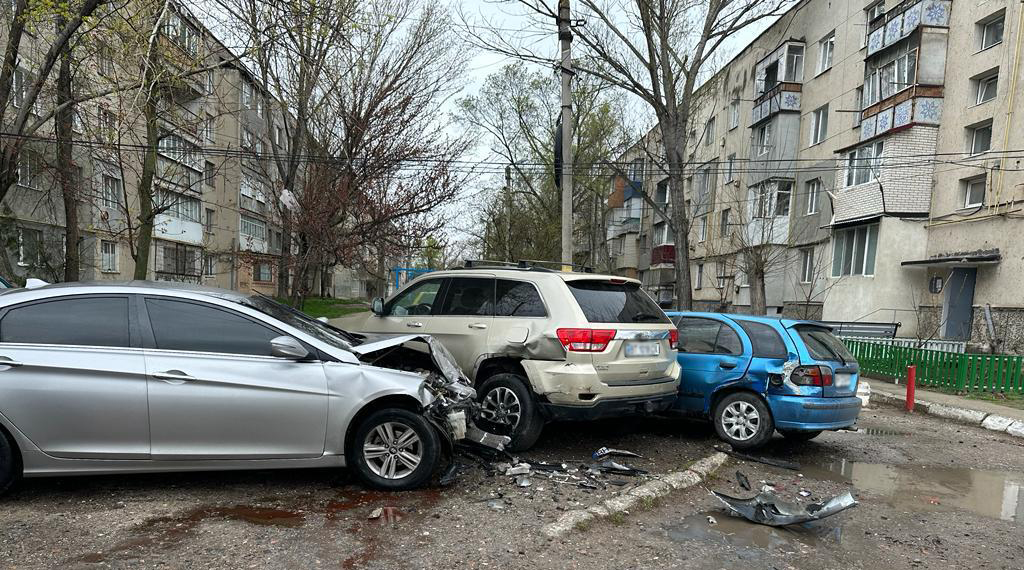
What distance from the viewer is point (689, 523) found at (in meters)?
4.30

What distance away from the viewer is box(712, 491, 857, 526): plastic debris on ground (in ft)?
14.0

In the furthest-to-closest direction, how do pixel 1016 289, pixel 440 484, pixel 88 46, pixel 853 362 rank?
pixel 1016 289
pixel 88 46
pixel 853 362
pixel 440 484

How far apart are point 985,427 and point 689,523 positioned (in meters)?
7.38

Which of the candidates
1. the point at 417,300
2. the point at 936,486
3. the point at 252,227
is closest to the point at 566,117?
the point at 417,300

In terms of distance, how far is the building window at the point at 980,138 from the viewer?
57.1 ft

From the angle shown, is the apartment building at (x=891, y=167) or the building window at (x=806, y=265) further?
the building window at (x=806, y=265)

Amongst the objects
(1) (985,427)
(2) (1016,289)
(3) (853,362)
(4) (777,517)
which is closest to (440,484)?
(4) (777,517)

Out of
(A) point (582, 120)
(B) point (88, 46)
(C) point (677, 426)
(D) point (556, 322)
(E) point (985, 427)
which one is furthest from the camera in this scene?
(A) point (582, 120)

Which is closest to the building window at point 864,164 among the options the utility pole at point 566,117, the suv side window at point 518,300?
the utility pole at point 566,117

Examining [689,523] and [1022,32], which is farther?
[1022,32]

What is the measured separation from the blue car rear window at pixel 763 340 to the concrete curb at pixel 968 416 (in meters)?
4.88

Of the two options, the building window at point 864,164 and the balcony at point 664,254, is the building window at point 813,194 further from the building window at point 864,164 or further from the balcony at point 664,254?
the balcony at point 664,254

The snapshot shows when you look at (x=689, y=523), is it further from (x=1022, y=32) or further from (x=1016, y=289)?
(x=1022, y=32)

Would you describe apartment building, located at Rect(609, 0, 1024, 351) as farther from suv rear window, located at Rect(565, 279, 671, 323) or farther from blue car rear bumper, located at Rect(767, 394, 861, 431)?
suv rear window, located at Rect(565, 279, 671, 323)
